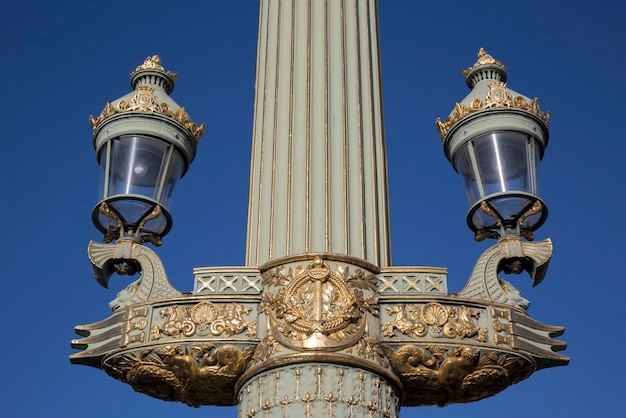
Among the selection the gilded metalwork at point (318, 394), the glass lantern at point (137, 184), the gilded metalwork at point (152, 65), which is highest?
the gilded metalwork at point (152, 65)

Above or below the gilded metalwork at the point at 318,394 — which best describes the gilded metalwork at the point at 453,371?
above

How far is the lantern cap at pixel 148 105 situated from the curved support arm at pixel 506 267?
136 inches

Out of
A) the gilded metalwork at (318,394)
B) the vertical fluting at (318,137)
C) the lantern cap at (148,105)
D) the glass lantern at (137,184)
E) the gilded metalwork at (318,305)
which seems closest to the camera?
the gilded metalwork at (318,394)

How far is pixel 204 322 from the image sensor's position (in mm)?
9641

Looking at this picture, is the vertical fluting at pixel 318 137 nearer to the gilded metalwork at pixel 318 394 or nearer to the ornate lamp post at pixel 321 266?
the ornate lamp post at pixel 321 266

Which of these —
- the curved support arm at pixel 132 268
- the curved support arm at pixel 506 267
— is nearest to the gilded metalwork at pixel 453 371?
the curved support arm at pixel 506 267

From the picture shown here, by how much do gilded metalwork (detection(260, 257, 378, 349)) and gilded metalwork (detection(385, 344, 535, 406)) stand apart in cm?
47

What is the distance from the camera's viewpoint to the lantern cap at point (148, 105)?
37.7 feet

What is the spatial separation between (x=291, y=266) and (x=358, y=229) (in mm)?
793

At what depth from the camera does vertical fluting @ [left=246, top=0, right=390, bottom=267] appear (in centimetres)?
1014

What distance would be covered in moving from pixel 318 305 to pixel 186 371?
1.33m

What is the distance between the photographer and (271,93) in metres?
11.4

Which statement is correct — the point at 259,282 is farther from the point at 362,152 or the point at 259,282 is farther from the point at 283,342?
the point at 362,152

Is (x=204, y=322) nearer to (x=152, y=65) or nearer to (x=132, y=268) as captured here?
(x=132, y=268)
